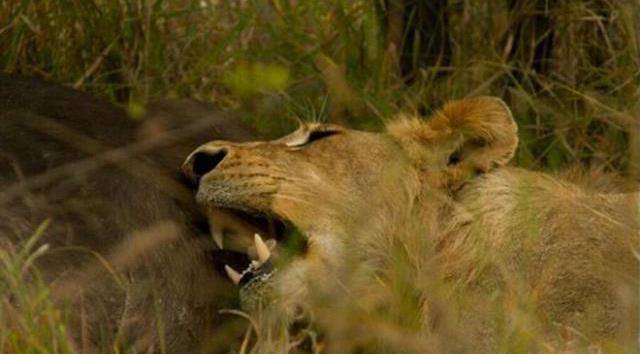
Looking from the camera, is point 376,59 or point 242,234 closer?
point 242,234

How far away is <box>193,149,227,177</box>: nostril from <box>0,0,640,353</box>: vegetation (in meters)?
1.21

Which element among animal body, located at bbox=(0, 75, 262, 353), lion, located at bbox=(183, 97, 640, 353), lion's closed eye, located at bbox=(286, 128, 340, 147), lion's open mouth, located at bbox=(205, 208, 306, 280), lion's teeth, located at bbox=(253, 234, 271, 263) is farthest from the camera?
lion's closed eye, located at bbox=(286, 128, 340, 147)

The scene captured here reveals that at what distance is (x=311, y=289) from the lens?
153 inches

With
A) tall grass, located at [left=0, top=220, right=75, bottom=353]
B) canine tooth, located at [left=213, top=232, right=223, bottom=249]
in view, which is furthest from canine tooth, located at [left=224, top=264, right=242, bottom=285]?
tall grass, located at [left=0, top=220, right=75, bottom=353]

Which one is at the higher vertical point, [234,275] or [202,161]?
[202,161]

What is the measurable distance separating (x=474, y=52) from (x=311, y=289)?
199 cm

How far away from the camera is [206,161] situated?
13.5ft

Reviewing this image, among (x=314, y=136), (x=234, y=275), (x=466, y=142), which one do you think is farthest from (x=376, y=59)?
(x=234, y=275)

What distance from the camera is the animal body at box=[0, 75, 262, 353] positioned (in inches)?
144

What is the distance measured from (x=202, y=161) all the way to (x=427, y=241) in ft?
2.03

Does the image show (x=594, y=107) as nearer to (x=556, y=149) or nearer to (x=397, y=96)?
(x=556, y=149)

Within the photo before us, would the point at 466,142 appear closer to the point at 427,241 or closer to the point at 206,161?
the point at 427,241

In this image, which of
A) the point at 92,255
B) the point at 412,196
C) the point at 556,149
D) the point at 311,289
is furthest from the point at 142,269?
the point at 556,149

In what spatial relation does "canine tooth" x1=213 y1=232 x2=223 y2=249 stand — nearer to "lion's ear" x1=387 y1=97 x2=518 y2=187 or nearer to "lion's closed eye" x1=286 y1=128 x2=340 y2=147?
"lion's closed eye" x1=286 y1=128 x2=340 y2=147
